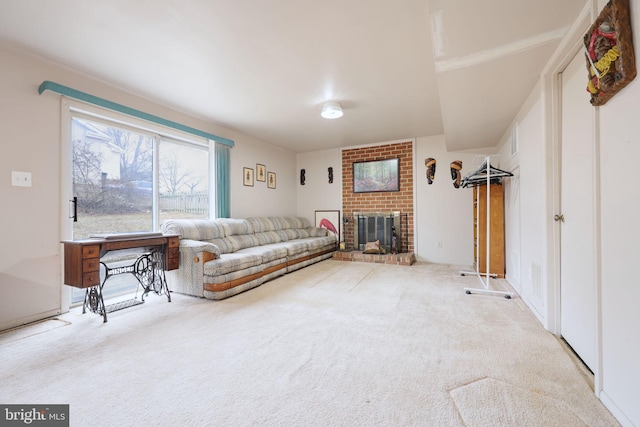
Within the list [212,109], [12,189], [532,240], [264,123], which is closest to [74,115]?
[12,189]

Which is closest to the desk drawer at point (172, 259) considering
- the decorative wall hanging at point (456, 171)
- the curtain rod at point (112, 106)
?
the curtain rod at point (112, 106)

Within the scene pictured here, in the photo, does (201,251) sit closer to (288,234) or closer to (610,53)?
(288,234)

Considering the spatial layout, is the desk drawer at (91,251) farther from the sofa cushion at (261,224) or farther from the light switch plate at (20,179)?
the sofa cushion at (261,224)

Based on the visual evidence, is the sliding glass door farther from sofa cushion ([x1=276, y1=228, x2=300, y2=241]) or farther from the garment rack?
the garment rack

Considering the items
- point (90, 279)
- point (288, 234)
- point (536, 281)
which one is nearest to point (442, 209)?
point (536, 281)

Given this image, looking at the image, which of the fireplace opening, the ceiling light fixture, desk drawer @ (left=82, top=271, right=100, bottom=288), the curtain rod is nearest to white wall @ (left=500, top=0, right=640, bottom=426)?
the ceiling light fixture

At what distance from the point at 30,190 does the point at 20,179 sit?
11 cm

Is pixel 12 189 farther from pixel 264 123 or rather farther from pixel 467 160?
pixel 467 160

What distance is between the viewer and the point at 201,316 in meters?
2.43

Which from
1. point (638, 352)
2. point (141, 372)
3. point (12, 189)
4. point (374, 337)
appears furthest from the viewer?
point (12, 189)

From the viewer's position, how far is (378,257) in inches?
189

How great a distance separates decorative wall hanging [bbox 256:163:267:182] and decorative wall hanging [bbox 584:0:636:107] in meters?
4.57

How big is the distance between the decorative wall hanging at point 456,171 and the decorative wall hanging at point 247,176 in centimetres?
363

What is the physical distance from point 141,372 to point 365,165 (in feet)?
16.0
